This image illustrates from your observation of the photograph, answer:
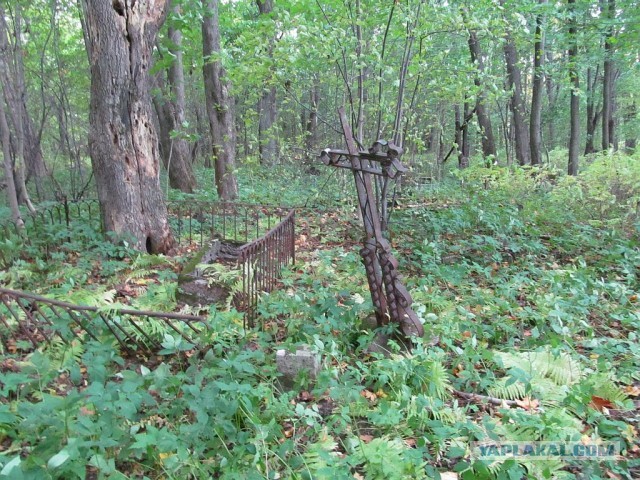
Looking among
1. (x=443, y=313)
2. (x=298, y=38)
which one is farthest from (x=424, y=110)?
(x=443, y=313)

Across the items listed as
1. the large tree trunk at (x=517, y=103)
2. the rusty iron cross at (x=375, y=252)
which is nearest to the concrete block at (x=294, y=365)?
the rusty iron cross at (x=375, y=252)

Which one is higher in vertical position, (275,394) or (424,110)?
(424,110)

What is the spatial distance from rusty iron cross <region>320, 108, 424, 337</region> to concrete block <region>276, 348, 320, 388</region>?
92 cm

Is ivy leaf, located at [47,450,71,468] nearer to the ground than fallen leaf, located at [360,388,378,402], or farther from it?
farther from it

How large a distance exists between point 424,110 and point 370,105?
50.9 inches

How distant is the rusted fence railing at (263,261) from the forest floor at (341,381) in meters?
0.17

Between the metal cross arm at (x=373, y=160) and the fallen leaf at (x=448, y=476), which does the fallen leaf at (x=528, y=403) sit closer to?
the fallen leaf at (x=448, y=476)

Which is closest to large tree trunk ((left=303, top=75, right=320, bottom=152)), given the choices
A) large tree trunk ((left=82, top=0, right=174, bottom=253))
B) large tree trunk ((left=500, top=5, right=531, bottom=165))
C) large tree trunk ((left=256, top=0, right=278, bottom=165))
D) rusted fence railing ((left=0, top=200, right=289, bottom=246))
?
large tree trunk ((left=256, top=0, right=278, bottom=165))

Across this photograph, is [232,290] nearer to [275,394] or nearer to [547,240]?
[275,394]

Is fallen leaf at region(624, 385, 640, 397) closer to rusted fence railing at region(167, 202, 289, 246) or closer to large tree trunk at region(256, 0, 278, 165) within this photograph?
rusted fence railing at region(167, 202, 289, 246)

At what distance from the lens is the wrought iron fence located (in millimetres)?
4223

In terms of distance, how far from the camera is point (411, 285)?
17.0 feet

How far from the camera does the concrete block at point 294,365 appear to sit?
3.16 meters

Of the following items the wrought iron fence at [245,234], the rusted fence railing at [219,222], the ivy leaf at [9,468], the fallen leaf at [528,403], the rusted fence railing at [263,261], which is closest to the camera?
the ivy leaf at [9,468]
